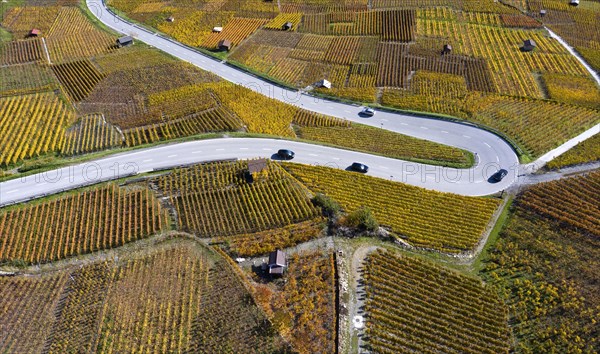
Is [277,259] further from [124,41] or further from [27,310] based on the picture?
[124,41]

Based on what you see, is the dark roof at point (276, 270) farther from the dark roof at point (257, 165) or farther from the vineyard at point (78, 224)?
the dark roof at point (257, 165)

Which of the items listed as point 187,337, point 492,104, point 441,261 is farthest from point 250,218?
point 492,104

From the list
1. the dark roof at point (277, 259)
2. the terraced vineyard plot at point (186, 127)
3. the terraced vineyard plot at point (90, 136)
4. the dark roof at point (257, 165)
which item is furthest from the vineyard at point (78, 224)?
the dark roof at point (277, 259)

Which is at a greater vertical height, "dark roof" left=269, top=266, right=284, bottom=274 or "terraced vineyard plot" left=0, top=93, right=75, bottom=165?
"terraced vineyard plot" left=0, top=93, right=75, bottom=165

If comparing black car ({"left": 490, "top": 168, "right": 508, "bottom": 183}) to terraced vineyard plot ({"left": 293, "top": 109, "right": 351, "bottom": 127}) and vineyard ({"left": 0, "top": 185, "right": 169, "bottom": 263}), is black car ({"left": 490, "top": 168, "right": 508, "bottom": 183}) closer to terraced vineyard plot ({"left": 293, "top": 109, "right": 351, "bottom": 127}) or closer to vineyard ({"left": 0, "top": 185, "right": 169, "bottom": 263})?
terraced vineyard plot ({"left": 293, "top": 109, "right": 351, "bottom": 127})

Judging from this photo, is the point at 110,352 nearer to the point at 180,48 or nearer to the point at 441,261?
the point at 441,261

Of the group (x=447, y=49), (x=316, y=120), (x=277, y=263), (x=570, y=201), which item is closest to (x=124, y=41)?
(x=316, y=120)

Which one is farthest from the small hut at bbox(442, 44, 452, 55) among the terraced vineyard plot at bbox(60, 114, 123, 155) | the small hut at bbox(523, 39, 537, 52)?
the terraced vineyard plot at bbox(60, 114, 123, 155)
